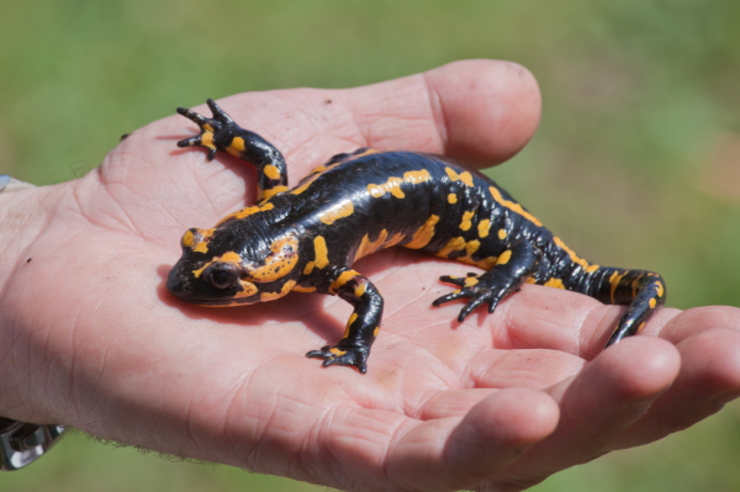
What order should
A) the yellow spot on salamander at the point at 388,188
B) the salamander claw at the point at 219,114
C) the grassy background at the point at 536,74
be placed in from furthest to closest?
the grassy background at the point at 536,74, the salamander claw at the point at 219,114, the yellow spot on salamander at the point at 388,188

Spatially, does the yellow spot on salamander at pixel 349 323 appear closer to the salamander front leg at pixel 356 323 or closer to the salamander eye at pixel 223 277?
the salamander front leg at pixel 356 323

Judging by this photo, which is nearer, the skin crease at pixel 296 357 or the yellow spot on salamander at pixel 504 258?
the skin crease at pixel 296 357

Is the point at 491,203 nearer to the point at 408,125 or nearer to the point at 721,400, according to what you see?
the point at 408,125

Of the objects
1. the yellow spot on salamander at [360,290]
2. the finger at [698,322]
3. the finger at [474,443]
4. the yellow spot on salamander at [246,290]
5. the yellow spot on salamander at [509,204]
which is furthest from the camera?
the yellow spot on salamander at [509,204]

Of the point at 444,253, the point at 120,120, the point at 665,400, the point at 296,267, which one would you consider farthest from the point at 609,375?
the point at 120,120

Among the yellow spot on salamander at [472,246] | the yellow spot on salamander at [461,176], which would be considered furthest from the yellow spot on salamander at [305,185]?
the yellow spot on salamander at [472,246]

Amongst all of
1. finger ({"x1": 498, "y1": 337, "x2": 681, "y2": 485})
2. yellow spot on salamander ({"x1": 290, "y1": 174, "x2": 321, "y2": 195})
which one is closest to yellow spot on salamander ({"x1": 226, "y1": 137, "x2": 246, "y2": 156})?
yellow spot on salamander ({"x1": 290, "y1": 174, "x2": 321, "y2": 195})

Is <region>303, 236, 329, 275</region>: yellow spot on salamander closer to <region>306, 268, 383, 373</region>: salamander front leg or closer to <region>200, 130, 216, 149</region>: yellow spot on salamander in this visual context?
<region>306, 268, 383, 373</region>: salamander front leg

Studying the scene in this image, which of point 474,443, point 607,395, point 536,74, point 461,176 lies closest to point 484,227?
point 461,176

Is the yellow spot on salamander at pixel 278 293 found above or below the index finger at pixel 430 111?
below
